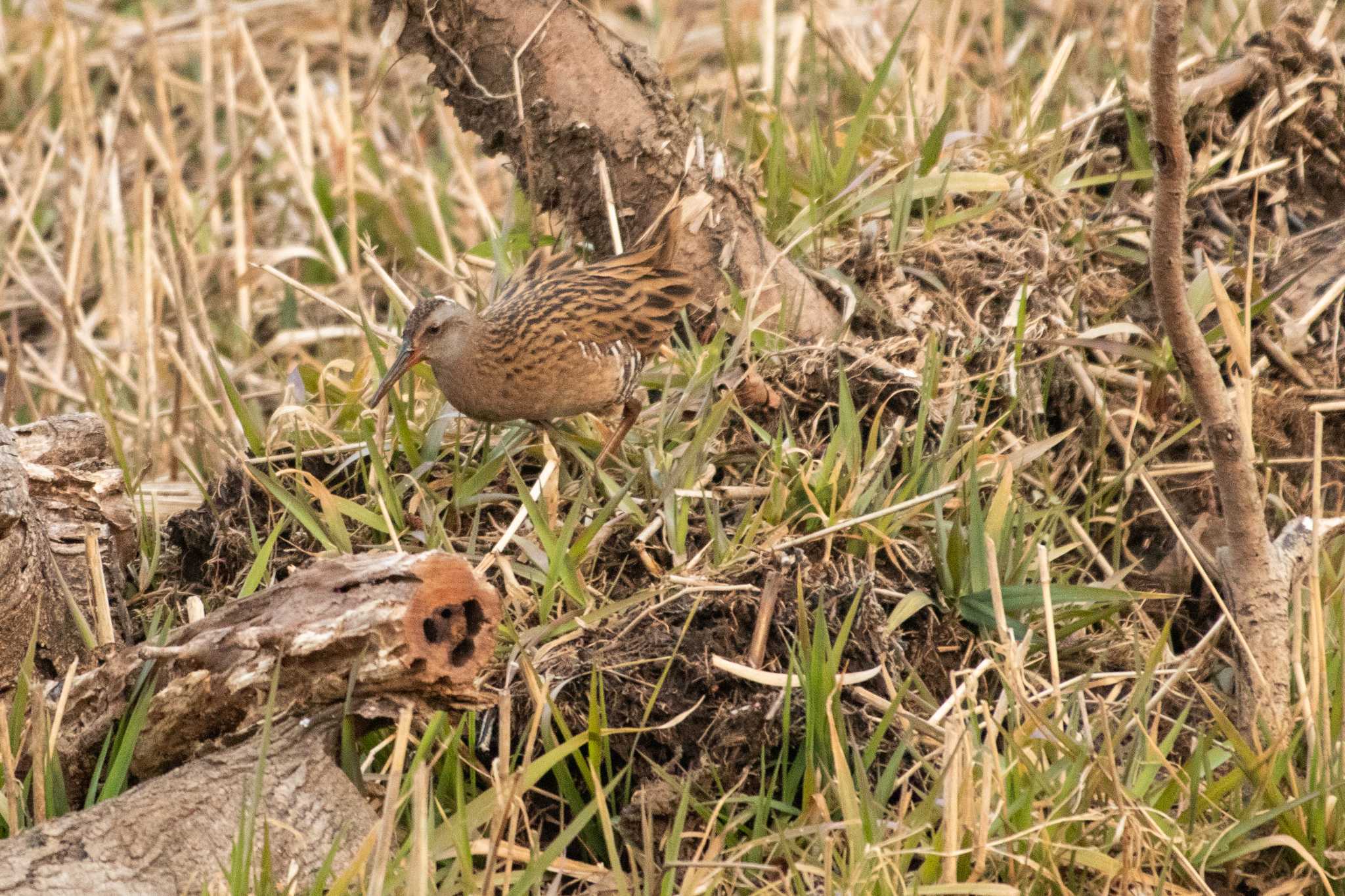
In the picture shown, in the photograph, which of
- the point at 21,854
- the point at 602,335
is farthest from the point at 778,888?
the point at 602,335

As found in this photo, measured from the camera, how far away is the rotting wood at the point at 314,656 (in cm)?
264

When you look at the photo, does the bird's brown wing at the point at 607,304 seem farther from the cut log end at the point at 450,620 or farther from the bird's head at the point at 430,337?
the cut log end at the point at 450,620

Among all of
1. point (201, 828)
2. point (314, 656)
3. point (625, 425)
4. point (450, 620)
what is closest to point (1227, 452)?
point (625, 425)

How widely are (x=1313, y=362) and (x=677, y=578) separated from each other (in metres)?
2.02

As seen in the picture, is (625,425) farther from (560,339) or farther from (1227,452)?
(1227,452)

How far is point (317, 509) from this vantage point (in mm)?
3605

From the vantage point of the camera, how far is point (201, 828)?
2646 mm

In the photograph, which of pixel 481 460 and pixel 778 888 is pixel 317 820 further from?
pixel 481 460

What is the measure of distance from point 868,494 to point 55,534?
5.90 ft

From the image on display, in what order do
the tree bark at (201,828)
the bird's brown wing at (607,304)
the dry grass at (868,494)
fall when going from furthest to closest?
the bird's brown wing at (607,304) < the dry grass at (868,494) < the tree bark at (201,828)

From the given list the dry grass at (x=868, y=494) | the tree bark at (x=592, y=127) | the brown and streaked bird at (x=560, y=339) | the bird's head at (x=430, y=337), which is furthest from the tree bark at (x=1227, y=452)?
the bird's head at (x=430, y=337)

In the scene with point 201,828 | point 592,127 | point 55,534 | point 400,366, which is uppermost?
point 592,127

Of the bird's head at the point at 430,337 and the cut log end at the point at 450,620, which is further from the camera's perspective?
the bird's head at the point at 430,337

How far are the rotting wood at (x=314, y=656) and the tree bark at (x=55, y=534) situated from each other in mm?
258
